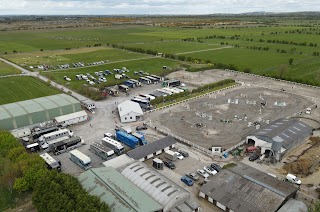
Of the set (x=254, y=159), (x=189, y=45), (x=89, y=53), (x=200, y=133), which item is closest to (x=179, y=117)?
(x=200, y=133)

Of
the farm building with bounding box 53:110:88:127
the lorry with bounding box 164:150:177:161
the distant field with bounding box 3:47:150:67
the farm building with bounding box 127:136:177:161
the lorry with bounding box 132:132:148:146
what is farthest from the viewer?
the distant field with bounding box 3:47:150:67

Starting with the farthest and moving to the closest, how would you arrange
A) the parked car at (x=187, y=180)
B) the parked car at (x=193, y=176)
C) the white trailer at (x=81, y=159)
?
the white trailer at (x=81, y=159), the parked car at (x=193, y=176), the parked car at (x=187, y=180)

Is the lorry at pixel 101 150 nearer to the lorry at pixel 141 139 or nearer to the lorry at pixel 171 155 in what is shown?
the lorry at pixel 141 139

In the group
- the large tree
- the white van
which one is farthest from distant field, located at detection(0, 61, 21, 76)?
the white van

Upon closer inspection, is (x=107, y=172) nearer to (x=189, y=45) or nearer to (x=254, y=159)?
(x=254, y=159)

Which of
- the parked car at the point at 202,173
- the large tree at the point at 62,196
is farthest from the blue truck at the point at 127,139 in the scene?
the large tree at the point at 62,196

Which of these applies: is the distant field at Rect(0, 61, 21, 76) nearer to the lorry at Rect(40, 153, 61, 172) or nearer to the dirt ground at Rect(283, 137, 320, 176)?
the lorry at Rect(40, 153, 61, 172)
